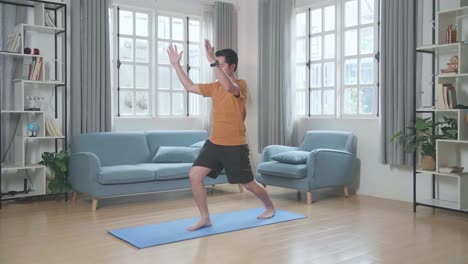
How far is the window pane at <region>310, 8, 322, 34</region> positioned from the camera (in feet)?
20.8

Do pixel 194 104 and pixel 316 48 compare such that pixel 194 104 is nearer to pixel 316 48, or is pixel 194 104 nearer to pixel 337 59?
pixel 316 48

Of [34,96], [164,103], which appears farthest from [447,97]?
[34,96]

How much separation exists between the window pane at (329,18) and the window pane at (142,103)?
2489mm

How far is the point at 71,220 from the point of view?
4418mm

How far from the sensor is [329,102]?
622 centimetres

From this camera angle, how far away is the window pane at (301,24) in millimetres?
6549

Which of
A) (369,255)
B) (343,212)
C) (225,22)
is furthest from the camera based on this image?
(225,22)

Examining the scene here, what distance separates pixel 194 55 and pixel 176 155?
1859 millimetres

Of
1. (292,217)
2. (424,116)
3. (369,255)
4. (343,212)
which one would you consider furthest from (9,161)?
(424,116)

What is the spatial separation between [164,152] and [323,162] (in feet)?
5.95

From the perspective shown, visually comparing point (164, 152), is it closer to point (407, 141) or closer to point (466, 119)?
point (407, 141)

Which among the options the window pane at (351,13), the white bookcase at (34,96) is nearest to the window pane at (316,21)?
the window pane at (351,13)

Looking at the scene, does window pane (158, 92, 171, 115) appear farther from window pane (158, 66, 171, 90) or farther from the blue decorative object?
the blue decorative object

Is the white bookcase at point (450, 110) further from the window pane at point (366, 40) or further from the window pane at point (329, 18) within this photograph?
the window pane at point (329, 18)
